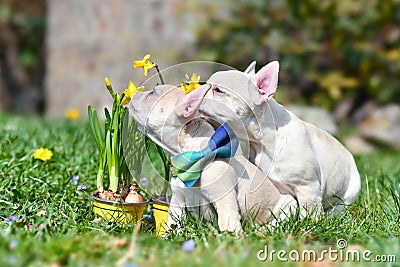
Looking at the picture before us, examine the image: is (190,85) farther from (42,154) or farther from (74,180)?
(42,154)

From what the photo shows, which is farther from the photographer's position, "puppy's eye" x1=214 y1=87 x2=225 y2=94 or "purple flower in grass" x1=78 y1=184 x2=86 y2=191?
"purple flower in grass" x1=78 y1=184 x2=86 y2=191

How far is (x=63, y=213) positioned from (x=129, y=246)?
0.69 meters

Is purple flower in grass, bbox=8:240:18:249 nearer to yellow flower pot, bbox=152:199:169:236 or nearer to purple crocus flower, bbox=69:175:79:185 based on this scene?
yellow flower pot, bbox=152:199:169:236

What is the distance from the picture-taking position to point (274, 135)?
250cm

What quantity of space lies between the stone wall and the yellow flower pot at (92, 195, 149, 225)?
14.2 ft

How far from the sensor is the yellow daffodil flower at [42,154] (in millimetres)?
3021

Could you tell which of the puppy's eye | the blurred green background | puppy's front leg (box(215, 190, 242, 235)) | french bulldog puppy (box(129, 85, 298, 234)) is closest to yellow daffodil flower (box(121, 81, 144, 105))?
french bulldog puppy (box(129, 85, 298, 234))

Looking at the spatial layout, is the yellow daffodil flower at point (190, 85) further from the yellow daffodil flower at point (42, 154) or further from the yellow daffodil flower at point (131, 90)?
the yellow daffodil flower at point (42, 154)

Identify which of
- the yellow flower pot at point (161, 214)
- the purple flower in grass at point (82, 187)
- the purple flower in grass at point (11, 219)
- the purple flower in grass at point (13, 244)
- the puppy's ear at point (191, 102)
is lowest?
the yellow flower pot at point (161, 214)

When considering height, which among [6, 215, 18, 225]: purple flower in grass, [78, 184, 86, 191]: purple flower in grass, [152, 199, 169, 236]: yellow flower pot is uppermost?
[6, 215, 18, 225]: purple flower in grass

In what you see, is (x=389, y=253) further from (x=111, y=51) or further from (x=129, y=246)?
(x=111, y=51)

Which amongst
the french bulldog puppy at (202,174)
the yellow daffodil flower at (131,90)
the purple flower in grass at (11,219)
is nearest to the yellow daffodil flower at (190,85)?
the french bulldog puppy at (202,174)

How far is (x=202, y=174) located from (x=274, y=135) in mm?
375

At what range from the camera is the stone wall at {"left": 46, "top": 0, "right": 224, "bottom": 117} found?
707 centimetres
